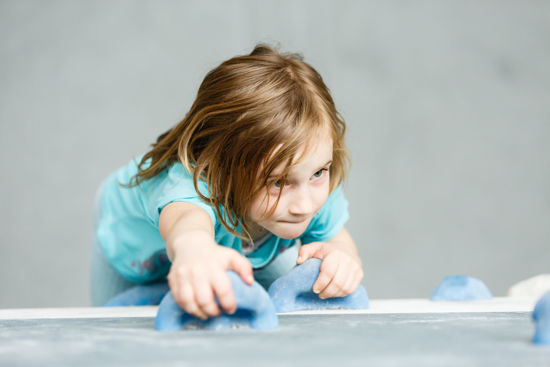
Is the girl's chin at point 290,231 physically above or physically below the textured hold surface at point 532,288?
above

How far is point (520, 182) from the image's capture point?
230 cm

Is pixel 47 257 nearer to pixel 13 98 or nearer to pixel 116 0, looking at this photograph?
→ pixel 13 98

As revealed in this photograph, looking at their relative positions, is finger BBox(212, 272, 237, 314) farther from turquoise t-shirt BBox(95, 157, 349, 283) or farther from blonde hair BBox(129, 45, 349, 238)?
turquoise t-shirt BBox(95, 157, 349, 283)

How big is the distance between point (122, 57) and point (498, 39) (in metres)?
1.33

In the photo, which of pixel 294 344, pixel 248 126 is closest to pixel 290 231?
pixel 248 126

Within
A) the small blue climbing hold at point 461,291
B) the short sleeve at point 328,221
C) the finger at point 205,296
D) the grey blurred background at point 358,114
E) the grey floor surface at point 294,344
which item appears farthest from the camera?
the grey blurred background at point 358,114

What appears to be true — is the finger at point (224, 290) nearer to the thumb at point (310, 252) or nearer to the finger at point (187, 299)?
the finger at point (187, 299)

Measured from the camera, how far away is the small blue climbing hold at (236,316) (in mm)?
638

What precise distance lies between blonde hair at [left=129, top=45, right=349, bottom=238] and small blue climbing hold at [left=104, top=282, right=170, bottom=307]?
1.03 feet

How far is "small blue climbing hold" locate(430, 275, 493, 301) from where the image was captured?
105 cm

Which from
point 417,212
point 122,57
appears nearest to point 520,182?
point 417,212

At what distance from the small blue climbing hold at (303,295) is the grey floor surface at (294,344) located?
0.14m

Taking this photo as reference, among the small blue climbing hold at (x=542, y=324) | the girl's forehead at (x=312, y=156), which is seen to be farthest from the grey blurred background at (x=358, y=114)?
the small blue climbing hold at (x=542, y=324)

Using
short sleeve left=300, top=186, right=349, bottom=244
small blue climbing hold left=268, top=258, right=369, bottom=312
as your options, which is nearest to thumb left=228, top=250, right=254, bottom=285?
small blue climbing hold left=268, top=258, right=369, bottom=312
